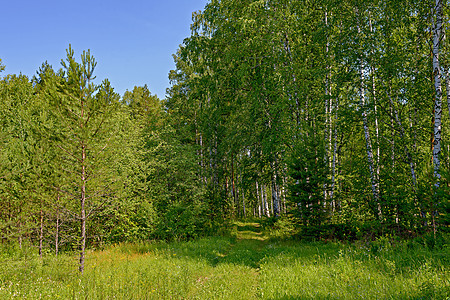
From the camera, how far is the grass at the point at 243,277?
Result: 203 inches

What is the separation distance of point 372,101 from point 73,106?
39.8 ft

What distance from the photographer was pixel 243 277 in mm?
7402

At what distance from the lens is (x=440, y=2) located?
8.45 m

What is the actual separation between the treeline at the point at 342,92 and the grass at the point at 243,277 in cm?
238

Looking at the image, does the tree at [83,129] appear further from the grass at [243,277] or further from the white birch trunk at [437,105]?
the white birch trunk at [437,105]

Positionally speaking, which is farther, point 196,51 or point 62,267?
point 196,51

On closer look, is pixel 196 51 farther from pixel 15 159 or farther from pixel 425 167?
pixel 425 167

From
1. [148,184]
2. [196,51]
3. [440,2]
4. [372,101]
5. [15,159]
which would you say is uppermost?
[196,51]

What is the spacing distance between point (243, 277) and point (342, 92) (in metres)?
12.5

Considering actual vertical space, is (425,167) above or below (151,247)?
above

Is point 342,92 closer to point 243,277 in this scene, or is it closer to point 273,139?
point 273,139

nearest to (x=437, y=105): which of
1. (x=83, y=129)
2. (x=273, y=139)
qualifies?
(x=273, y=139)

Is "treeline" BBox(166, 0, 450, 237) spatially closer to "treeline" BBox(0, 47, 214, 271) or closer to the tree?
"treeline" BBox(0, 47, 214, 271)

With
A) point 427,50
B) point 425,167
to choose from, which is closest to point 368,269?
point 425,167
